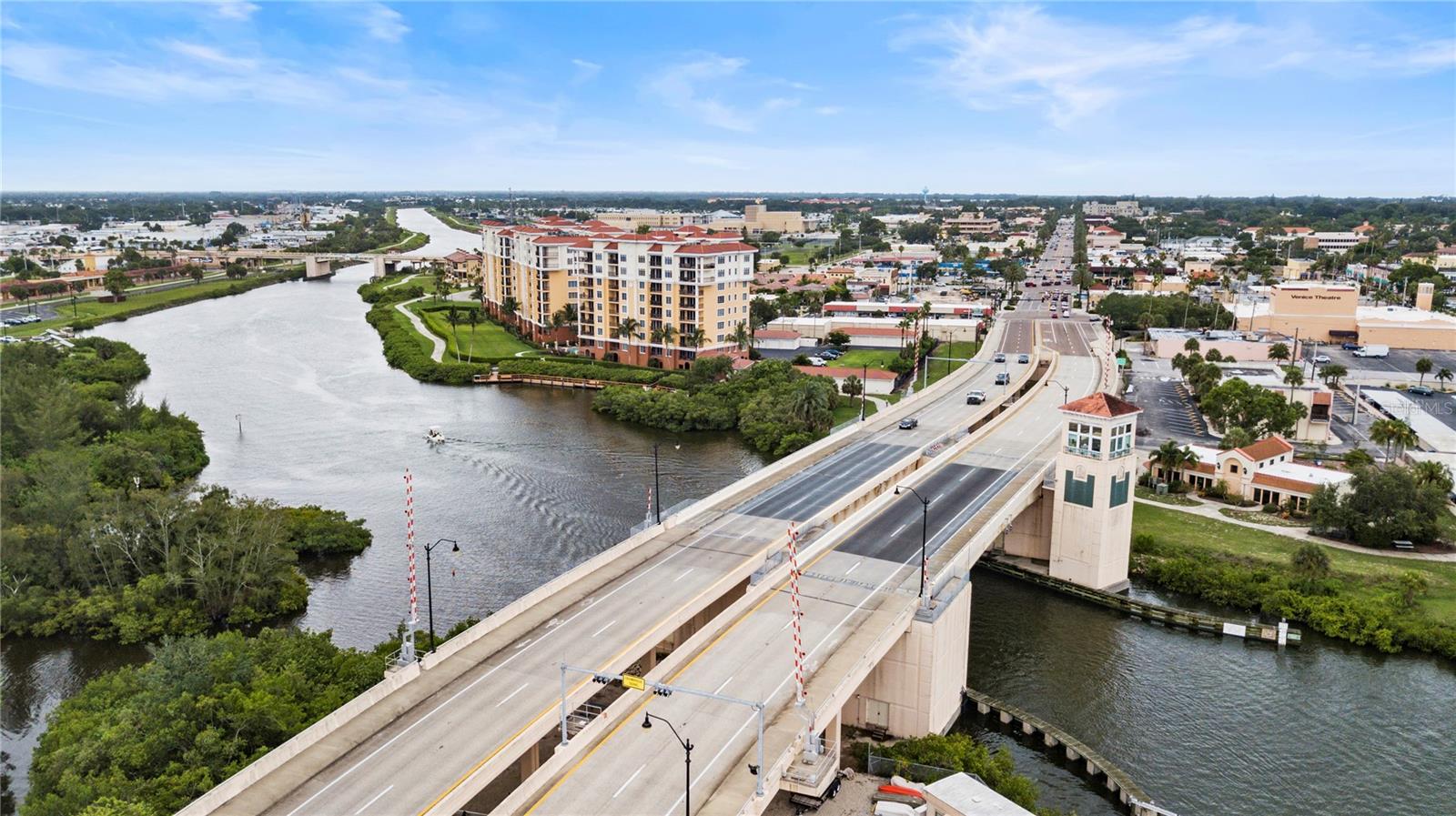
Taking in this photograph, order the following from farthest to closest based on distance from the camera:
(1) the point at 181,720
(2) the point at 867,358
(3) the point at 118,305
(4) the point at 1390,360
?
(3) the point at 118,305 < (4) the point at 1390,360 < (2) the point at 867,358 < (1) the point at 181,720

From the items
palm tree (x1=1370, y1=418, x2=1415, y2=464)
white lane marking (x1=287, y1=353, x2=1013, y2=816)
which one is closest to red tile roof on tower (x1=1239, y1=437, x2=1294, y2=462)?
palm tree (x1=1370, y1=418, x2=1415, y2=464)

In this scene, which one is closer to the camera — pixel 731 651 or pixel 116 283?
pixel 731 651

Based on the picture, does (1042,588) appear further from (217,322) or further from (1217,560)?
(217,322)

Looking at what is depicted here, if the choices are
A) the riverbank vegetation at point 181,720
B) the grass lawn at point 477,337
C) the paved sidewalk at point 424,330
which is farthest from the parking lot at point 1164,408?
the paved sidewalk at point 424,330

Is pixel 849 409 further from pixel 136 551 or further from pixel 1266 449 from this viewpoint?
pixel 136 551

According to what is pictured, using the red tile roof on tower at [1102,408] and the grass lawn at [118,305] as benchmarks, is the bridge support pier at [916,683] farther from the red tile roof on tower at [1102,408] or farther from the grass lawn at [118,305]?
the grass lawn at [118,305]

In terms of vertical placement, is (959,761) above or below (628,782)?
below

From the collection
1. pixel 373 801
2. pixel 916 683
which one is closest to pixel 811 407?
pixel 916 683
